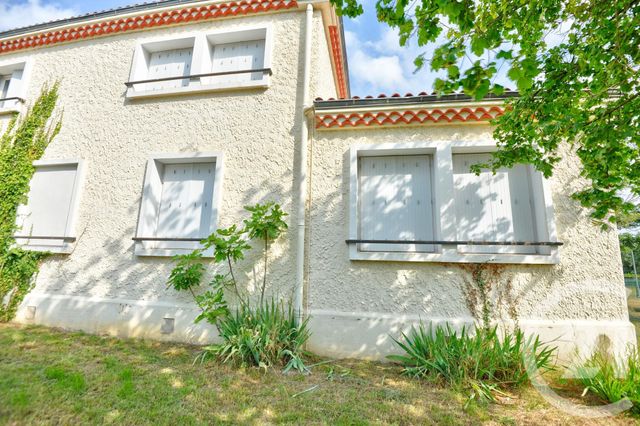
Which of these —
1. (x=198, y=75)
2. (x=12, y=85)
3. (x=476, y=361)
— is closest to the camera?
(x=476, y=361)

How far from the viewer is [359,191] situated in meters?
5.35

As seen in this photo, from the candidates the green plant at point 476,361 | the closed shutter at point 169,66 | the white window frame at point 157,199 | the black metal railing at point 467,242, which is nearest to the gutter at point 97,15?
the closed shutter at point 169,66

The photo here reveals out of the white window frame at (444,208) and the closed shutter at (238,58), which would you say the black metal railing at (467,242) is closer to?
the white window frame at (444,208)

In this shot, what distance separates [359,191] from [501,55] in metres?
3.24

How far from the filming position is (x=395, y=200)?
5234mm

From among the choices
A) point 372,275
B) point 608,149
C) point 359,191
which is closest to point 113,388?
point 372,275

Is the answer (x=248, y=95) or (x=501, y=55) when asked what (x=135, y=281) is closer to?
(x=248, y=95)

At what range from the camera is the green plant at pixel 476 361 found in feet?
11.8

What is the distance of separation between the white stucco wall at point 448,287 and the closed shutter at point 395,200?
0.38m

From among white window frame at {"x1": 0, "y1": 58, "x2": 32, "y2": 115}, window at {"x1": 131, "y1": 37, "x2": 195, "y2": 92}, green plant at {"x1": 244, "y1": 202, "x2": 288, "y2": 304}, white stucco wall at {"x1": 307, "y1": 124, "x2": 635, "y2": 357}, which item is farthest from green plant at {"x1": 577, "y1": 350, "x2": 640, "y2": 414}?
white window frame at {"x1": 0, "y1": 58, "x2": 32, "y2": 115}

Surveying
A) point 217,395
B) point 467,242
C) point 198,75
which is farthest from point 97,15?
point 467,242

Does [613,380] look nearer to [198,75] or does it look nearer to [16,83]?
[198,75]

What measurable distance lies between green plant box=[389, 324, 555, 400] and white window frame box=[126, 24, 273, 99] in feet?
17.7

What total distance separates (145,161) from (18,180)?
296cm
